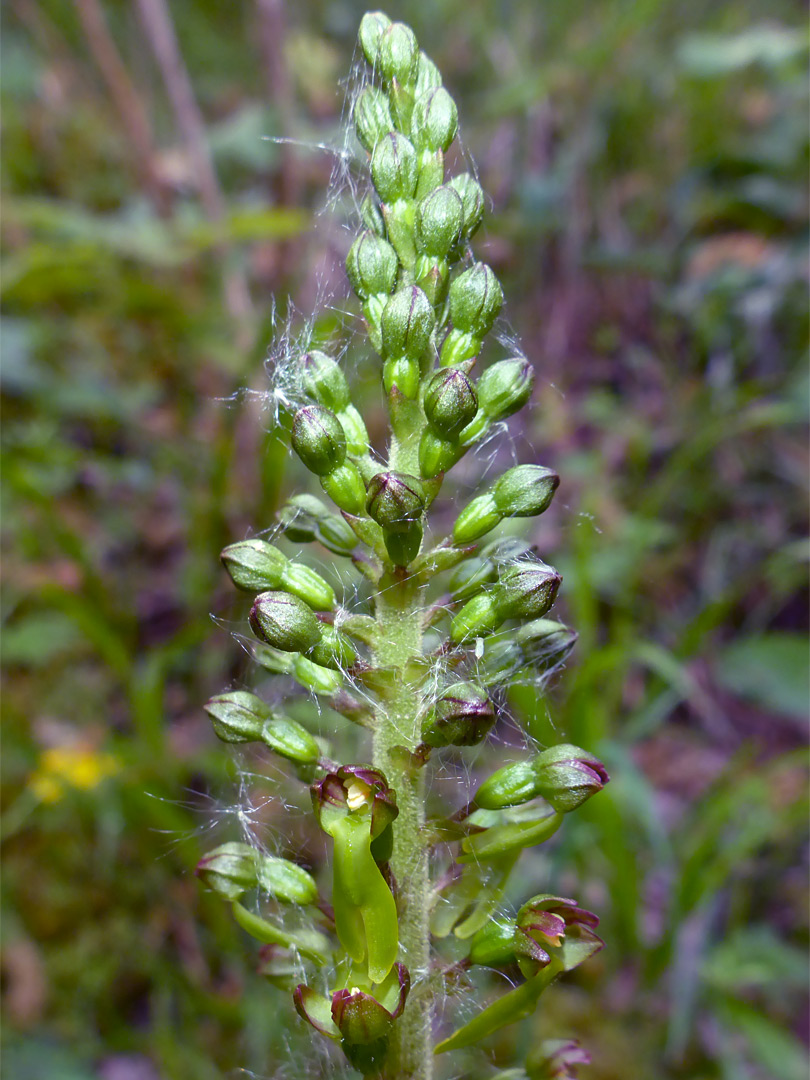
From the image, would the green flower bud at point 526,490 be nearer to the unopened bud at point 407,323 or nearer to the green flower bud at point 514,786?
the unopened bud at point 407,323

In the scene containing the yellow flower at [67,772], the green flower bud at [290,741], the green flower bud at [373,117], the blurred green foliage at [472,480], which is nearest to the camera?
the green flower bud at [290,741]

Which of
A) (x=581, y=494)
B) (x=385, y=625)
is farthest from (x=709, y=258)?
(x=385, y=625)

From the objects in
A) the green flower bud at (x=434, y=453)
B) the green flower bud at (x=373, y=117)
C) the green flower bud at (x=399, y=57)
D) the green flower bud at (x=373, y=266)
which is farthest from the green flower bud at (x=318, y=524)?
the green flower bud at (x=399, y=57)

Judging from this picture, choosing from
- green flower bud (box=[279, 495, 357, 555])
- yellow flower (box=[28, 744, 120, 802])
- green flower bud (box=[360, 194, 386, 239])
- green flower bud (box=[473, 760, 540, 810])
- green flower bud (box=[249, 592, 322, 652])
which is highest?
green flower bud (box=[360, 194, 386, 239])

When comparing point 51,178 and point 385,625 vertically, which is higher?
point 51,178

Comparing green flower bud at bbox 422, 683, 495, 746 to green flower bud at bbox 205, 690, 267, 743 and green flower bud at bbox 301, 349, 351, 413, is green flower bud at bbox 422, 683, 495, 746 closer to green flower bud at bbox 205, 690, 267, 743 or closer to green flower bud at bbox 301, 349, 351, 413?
green flower bud at bbox 205, 690, 267, 743

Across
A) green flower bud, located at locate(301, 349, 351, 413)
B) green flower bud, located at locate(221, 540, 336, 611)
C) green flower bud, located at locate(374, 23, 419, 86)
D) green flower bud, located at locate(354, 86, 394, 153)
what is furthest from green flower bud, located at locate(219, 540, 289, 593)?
green flower bud, located at locate(374, 23, 419, 86)

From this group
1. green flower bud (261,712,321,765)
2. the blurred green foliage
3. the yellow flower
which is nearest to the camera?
green flower bud (261,712,321,765)

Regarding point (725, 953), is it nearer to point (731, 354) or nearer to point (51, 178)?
point (731, 354)
